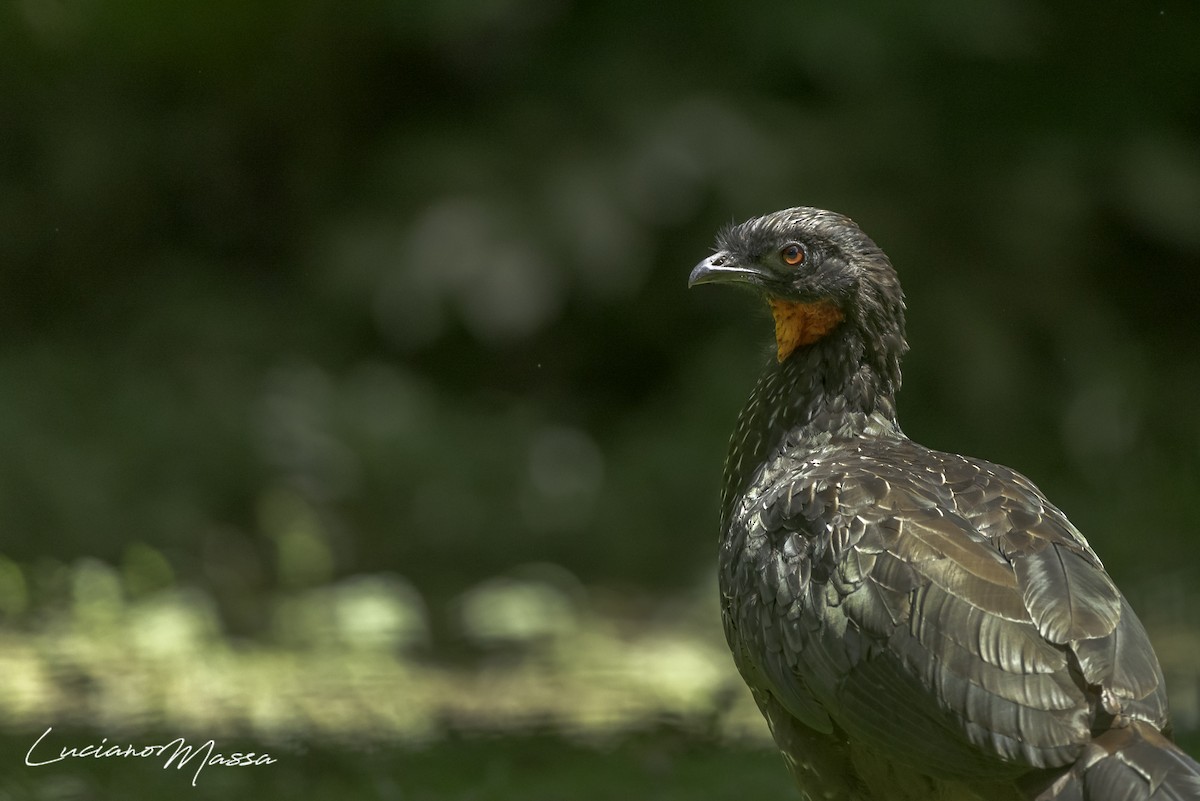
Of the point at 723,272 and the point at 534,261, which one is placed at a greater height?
the point at 534,261

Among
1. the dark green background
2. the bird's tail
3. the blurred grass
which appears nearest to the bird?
the bird's tail

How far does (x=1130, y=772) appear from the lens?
3.05 metres

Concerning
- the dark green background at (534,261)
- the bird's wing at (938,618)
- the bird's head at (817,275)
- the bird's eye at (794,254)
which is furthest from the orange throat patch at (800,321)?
the dark green background at (534,261)

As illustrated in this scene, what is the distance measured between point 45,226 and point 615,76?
3.76 m

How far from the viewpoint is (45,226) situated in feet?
31.2

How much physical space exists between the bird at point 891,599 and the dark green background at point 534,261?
3.95 m

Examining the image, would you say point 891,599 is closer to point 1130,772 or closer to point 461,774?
point 1130,772

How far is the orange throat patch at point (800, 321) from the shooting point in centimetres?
424

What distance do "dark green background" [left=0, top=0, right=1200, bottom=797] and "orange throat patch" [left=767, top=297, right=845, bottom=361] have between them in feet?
12.5

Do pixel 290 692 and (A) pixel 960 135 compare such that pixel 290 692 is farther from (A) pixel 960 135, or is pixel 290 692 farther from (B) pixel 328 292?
(A) pixel 960 135

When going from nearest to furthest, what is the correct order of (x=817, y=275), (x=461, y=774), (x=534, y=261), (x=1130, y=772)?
(x=1130, y=772)
(x=817, y=275)
(x=461, y=774)
(x=534, y=261)

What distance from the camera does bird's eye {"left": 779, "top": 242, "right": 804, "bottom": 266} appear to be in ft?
13.9

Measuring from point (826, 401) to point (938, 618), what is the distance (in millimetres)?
1046

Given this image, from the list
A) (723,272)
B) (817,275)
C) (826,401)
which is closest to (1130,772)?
(826,401)
